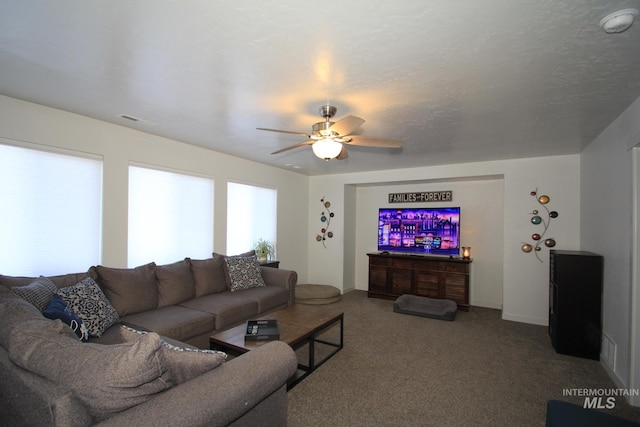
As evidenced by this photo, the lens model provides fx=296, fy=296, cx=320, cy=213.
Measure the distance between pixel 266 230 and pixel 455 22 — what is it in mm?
4602

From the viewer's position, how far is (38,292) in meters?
2.23

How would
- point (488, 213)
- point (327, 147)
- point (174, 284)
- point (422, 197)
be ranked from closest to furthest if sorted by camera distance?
1. point (327, 147)
2. point (174, 284)
3. point (488, 213)
4. point (422, 197)

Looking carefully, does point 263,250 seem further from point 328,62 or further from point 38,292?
point 328,62

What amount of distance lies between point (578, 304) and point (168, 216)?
5.03m

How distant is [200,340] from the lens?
299cm

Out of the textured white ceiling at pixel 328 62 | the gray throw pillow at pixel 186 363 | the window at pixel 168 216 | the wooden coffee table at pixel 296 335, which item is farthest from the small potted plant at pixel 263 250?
the gray throw pillow at pixel 186 363

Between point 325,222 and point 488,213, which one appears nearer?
point 488,213

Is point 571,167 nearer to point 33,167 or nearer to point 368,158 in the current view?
point 368,158

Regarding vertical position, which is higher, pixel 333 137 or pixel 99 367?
pixel 333 137

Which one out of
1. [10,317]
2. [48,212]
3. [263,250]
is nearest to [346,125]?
[10,317]

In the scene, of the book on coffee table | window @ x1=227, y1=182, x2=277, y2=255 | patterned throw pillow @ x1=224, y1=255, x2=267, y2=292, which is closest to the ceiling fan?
the book on coffee table

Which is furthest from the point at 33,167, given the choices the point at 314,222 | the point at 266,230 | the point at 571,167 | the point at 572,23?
the point at 571,167

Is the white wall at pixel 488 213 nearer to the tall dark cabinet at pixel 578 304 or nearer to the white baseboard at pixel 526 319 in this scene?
the white baseboard at pixel 526 319

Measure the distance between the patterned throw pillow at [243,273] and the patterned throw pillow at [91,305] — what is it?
1.48 metres
